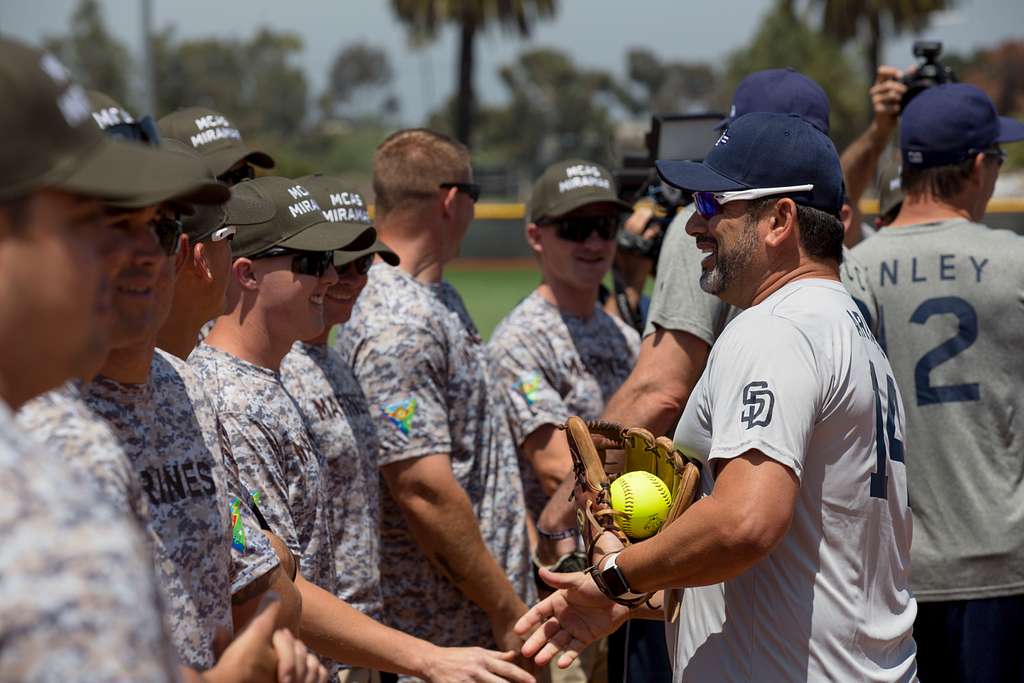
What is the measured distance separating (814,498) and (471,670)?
1.08m

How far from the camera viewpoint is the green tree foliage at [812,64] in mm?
54281

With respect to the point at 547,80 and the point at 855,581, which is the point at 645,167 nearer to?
the point at 855,581

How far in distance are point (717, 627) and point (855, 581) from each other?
0.35m

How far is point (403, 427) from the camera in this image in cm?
393

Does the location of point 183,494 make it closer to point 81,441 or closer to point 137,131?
point 81,441

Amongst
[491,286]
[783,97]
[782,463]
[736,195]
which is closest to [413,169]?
[783,97]

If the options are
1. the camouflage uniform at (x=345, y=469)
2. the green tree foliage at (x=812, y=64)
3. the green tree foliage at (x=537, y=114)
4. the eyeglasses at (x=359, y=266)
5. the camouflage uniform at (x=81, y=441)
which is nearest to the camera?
the camouflage uniform at (x=81, y=441)

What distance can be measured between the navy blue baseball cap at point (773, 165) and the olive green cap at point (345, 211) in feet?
3.33

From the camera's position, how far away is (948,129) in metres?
4.27

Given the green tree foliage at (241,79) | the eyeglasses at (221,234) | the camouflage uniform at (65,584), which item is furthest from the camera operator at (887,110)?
the green tree foliage at (241,79)

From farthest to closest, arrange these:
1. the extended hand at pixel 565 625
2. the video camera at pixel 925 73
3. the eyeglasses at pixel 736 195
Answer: the video camera at pixel 925 73 → the extended hand at pixel 565 625 → the eyeglasses at pixel 736 195

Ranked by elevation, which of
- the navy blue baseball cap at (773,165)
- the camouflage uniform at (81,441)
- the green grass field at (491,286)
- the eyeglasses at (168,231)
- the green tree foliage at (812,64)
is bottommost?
the green tree foliage at (812,64)

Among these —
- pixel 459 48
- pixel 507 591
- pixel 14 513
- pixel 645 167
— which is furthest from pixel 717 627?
pixel 459 48

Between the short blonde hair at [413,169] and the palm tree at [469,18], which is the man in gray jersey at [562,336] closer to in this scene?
the short blonde hair at [413,169]
